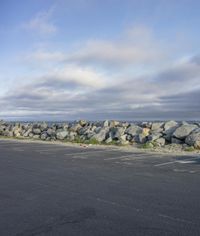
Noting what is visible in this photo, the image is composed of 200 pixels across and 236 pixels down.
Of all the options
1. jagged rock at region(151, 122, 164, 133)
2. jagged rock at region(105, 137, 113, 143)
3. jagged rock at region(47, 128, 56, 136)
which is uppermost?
jagged rock at region(151, 122, 164, 133)

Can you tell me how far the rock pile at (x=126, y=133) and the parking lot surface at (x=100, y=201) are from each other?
33.1ft

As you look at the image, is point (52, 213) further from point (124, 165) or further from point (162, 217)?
point (124, 165)

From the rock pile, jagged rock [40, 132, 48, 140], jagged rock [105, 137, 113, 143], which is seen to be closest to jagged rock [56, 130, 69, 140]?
the rock pile

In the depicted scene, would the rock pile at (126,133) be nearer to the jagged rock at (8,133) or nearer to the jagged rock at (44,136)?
the jagged rock at (44,136)

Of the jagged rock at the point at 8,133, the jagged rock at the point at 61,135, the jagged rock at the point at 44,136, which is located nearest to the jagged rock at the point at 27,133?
the jagged rock at the point at 8,133

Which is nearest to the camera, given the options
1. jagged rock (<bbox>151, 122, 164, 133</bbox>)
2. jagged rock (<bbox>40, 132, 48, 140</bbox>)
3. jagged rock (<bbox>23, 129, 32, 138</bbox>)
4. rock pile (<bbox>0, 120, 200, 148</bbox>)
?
rock pile (<bbox>0, 120, 200, 148</bbox>)

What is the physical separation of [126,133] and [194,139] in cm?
684

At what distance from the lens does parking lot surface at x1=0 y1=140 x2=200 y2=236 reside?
601 cm

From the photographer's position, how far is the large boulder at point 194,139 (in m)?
20.6

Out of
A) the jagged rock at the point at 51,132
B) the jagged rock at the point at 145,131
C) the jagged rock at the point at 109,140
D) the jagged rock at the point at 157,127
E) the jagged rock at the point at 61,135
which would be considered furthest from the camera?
the jagged rock at the point at 51,132

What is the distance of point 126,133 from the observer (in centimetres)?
2670

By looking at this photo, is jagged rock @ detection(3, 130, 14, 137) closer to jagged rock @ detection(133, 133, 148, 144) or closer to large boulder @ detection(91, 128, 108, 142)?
large boulder @ detection(91, 128, 108, 142)

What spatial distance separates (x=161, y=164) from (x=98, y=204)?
22.5ft

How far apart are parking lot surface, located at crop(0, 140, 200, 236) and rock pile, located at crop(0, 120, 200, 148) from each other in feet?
33.1
